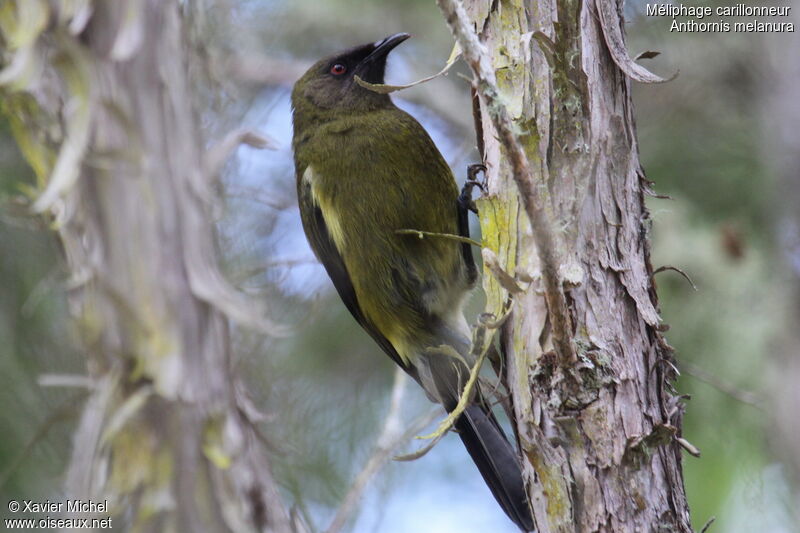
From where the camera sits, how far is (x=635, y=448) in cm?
214

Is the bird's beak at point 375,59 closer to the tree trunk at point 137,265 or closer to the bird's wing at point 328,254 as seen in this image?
the bird's wing at point 328,254

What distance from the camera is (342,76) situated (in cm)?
398

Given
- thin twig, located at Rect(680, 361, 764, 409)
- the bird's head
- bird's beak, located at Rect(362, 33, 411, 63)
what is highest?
bird's beak, located at Rect(362, 33, 411, 63)

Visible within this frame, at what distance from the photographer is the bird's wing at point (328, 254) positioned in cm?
371

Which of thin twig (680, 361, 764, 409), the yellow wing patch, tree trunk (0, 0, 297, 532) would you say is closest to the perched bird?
the yellow wing patch

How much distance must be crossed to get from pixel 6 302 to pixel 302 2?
3.75 meters

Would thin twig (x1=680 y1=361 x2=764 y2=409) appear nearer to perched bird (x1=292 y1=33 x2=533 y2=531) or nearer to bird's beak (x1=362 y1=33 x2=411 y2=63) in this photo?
perched bird (x1=292 y1=33 x2=533 y2=531)

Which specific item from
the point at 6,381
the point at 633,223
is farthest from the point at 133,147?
the point at 633,223

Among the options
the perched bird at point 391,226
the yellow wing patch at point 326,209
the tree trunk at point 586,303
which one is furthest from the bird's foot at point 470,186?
the tree trunk at point 586,303

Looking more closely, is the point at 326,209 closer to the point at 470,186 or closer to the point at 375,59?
the point at 470,186

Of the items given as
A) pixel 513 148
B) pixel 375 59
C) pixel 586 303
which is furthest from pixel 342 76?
pixel 513 148

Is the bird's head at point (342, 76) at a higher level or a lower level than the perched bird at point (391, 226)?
higher

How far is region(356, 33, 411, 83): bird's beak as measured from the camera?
156 inches

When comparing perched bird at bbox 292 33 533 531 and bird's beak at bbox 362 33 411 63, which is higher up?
bird's beak at bbox 362 33 411 63
